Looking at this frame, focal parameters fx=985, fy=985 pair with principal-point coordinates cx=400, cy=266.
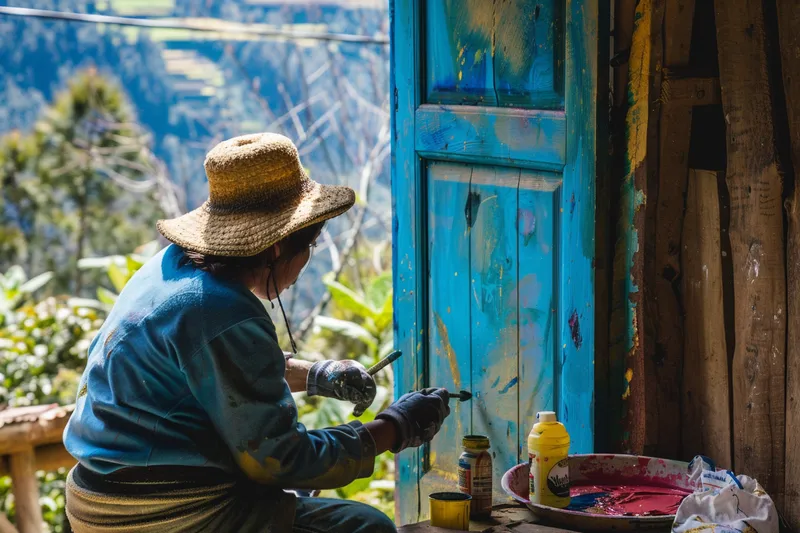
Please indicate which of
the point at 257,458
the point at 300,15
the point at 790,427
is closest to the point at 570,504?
the point at 790,427

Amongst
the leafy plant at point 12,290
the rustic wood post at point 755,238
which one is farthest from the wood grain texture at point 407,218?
the leafy plant at point 12,290

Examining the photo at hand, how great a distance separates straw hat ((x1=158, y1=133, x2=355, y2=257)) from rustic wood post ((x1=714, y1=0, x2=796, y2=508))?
1.09 m

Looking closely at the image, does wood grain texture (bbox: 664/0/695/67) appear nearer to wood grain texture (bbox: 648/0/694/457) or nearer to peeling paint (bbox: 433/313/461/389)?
wood grain texture (bbox: 648/0/694/457)

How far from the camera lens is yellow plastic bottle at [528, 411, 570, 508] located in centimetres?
274

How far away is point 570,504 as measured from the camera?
9.25 feet

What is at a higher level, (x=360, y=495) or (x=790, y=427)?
(x=790, y=427)

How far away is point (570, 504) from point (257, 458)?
0.98 meters

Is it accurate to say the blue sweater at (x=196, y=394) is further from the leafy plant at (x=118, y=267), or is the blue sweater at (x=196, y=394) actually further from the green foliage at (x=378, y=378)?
the leafy plant at (x=118, y=267)

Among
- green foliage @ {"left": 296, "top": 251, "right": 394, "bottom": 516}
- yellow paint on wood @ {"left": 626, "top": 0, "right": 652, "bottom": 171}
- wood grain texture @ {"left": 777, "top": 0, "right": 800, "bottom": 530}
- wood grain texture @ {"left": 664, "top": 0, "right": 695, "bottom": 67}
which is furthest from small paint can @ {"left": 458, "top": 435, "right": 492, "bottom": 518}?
green foliage @ {"left": 296, "top": 251, "right": 394, "bottom": 516}

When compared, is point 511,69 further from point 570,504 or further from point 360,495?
point 360,495

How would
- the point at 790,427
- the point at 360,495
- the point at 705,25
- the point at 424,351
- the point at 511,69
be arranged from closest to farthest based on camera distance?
the point at 790,427 → the point at 705,25 → the point at 511,69 → the point at 424,351 → the point at 360,495

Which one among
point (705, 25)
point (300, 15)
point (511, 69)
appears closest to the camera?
point (705, 25)

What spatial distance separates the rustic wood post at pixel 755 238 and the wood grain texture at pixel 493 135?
0.52 m

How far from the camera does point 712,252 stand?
2.86m
